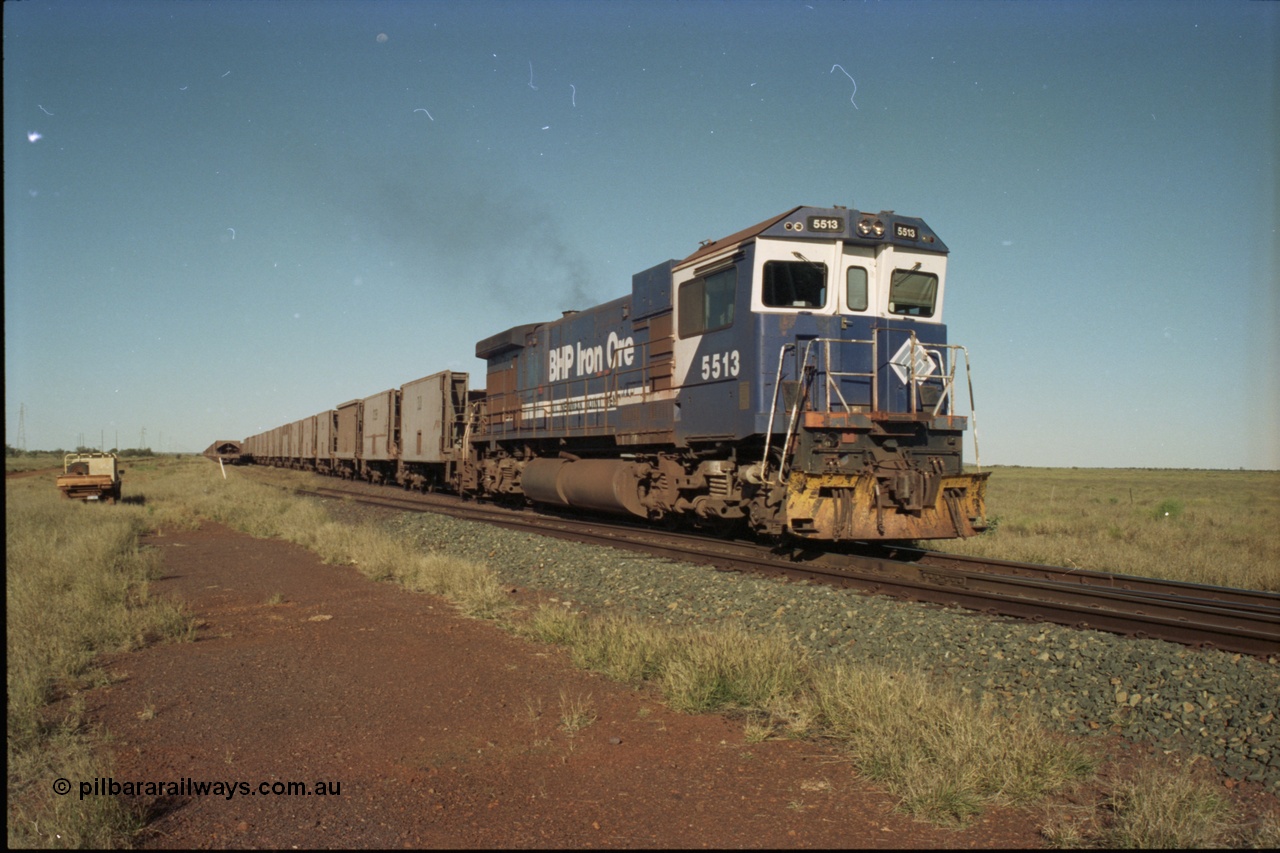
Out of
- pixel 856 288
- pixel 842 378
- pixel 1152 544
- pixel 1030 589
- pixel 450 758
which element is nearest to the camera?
pixel 450 758

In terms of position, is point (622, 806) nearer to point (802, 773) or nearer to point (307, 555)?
point (802, 773)

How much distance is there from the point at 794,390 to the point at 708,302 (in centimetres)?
231

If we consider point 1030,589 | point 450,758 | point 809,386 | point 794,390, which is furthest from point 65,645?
point 1030,589

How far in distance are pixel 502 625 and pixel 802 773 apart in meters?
4.31

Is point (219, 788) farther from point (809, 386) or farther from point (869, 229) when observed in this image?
point (869, 229)

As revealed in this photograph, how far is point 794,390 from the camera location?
33.2ft

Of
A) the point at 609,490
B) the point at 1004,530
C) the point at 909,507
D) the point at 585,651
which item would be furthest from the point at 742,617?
the point at 1004,530

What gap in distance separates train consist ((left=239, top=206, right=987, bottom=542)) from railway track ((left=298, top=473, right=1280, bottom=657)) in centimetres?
48

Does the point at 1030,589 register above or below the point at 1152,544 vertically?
above

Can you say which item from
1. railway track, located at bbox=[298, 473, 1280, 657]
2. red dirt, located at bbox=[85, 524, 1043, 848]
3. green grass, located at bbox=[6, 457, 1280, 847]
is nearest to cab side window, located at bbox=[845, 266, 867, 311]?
railway track, located at bbox=[298, 473, 1280, 657]

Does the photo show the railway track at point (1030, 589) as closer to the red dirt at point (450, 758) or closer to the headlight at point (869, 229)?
the red dirt at point (450, 758)

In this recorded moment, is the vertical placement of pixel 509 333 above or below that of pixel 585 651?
above

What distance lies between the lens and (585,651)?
6.64 m

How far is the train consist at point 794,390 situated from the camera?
986 centimetres
